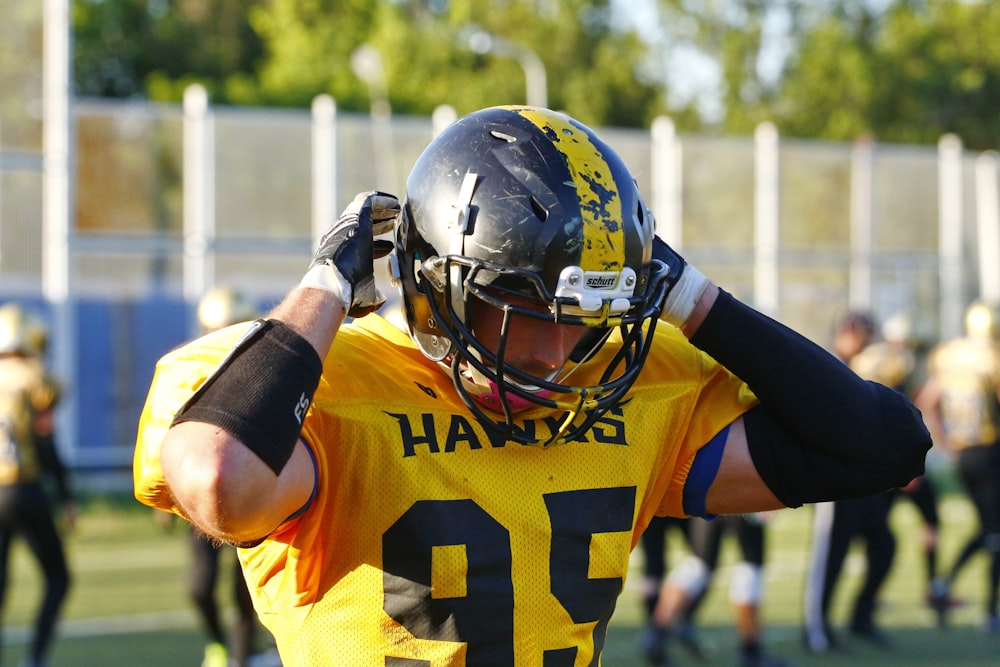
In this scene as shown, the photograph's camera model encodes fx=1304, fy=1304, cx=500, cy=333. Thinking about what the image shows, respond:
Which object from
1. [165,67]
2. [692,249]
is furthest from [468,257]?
[165,67]

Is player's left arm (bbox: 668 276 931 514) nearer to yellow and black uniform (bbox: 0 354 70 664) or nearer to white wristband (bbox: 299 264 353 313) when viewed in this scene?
white wristband (bbox: 299 264 353 313)

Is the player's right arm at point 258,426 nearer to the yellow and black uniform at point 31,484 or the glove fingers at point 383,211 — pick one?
the glove fingers at point 383,211

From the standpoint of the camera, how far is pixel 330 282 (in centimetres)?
206

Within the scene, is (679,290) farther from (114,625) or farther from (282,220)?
(282,220)

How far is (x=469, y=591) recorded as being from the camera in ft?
6.87

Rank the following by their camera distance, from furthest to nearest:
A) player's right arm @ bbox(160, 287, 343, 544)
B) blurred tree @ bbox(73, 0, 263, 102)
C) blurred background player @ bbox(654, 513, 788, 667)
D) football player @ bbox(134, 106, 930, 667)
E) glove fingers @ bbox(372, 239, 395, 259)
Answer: blurred tree @ bbox(73, 0, 263, 102), blurred background player @ bbox(654, 513, 788, 667), glove fingers @ bbox(372, 239, 395, 259), football player @ bbox(134, 106, 930, 667), player's right arm @ bbox(160, 287, 343, 544)

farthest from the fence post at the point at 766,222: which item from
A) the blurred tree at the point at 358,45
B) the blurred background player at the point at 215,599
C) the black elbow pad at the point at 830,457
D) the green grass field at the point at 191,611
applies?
the blurred tree at the point at 358,45

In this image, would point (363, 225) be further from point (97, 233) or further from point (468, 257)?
point (97, 233)

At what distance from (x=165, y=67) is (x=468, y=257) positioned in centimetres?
3319

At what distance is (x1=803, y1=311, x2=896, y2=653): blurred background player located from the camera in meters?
7.52

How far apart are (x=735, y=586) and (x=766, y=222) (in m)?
8.63

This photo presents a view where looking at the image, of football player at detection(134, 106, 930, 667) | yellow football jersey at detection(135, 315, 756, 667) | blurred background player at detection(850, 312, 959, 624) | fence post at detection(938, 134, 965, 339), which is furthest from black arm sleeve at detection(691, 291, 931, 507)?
fence post at detection(938, 134, 965, 339)

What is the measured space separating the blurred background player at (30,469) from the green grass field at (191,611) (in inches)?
17.7

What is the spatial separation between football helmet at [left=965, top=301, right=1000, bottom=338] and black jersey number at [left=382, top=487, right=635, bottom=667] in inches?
292
